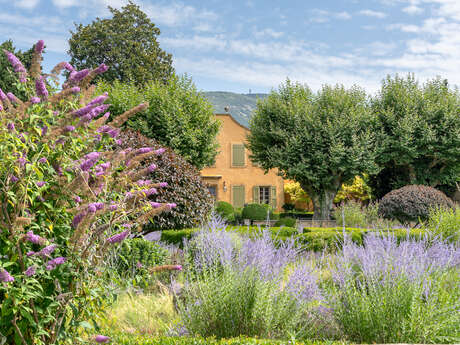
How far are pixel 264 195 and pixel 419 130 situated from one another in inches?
456

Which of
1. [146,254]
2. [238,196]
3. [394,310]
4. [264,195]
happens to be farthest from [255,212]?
[394,310]

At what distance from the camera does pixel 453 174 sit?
20.8 m

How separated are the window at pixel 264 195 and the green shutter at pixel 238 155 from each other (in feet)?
6.53

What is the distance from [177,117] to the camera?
57.2 ft

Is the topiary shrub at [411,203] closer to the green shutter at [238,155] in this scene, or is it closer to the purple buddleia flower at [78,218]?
the purple buddleia flower at [78,218]

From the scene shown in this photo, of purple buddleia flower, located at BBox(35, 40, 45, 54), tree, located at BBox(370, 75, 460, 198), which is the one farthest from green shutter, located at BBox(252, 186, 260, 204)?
purple buddleia flower, located at BBox(35, 40, 45, 54)

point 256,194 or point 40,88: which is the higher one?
point 40,88

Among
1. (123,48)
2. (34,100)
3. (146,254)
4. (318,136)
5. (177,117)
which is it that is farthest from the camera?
(123,48)

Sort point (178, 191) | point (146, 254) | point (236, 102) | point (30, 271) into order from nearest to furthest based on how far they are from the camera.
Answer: point (30, 271) → point (146, 254) → point (178, 191) → point (236, 102)

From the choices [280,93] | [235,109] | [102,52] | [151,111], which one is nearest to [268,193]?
[280,93]

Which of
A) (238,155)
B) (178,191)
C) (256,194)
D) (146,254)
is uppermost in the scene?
(238,155)

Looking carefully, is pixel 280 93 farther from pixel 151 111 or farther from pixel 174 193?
pixel 174 193

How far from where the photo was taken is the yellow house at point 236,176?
91.1 feet

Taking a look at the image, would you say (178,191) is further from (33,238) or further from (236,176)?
(236,176)
